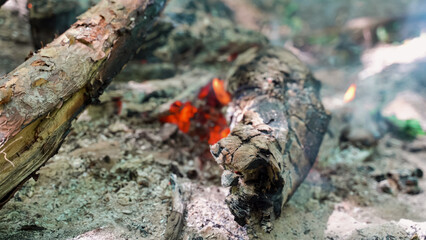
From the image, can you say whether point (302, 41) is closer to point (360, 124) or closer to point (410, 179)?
point (360, 124)

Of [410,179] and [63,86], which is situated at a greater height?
[63,86]

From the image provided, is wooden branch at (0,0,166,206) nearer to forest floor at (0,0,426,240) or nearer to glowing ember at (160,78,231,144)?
forest floor at (0,0,426,240)

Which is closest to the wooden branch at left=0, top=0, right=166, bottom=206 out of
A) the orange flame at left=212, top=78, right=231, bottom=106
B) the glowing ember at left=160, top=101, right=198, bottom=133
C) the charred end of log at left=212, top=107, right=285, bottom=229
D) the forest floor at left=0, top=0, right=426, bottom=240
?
the forest floor at left=0, top=0, right=426, bottom=240

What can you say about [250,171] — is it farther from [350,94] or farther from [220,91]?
[350,94]

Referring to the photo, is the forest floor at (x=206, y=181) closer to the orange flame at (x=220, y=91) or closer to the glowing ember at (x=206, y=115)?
the glowing ember at (x=206, y=115)

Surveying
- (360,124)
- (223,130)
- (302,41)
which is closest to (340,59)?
(302,41)

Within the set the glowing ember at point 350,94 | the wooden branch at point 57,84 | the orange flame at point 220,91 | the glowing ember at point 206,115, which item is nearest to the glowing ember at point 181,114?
the glowing ember at point 206,115

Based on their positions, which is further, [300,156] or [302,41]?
[302,41]
